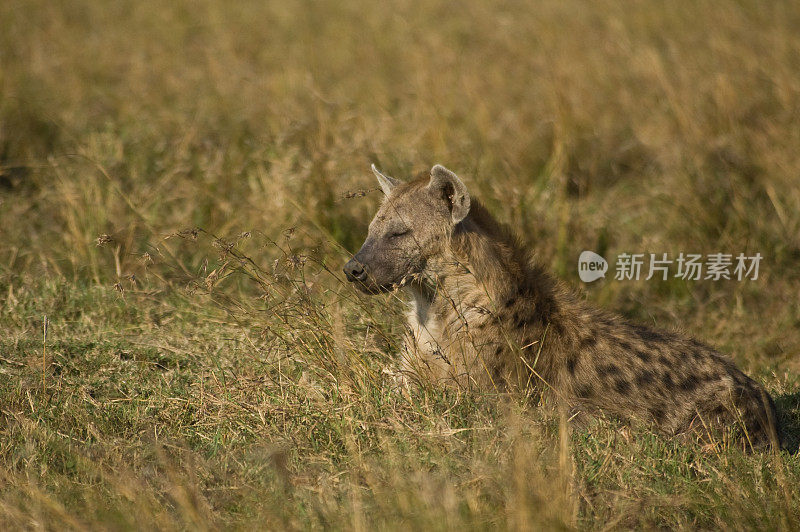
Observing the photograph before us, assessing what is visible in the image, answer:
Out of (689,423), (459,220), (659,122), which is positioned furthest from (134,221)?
(659,122)

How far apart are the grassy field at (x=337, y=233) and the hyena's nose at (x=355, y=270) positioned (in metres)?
0.22

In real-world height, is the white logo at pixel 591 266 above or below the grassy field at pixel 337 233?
below

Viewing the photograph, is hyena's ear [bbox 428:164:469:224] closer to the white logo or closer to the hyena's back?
the hyena's back

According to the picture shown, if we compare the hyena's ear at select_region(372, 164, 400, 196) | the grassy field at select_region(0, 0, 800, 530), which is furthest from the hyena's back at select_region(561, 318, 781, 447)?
the hyena's ear at select_region(372, 164, 400, 196)

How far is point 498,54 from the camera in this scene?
891 centimetres

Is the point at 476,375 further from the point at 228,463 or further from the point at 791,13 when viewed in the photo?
the point at 791,13

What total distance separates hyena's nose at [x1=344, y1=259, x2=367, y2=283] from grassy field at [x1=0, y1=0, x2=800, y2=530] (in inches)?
8.7

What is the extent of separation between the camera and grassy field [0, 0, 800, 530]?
317cm

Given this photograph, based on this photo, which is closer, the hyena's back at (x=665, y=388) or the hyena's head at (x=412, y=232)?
the hyena's back at (x=665, y=388)

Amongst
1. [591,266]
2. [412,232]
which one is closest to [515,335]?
[412,232]

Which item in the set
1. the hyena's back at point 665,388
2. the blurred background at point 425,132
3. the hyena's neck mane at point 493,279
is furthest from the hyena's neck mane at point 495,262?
the blurred background at point 425,132

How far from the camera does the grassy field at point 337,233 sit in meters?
3.17

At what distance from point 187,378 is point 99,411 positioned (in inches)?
17.9

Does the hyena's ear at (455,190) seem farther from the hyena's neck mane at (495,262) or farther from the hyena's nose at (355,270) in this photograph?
the hyena's nose at (355,270)
